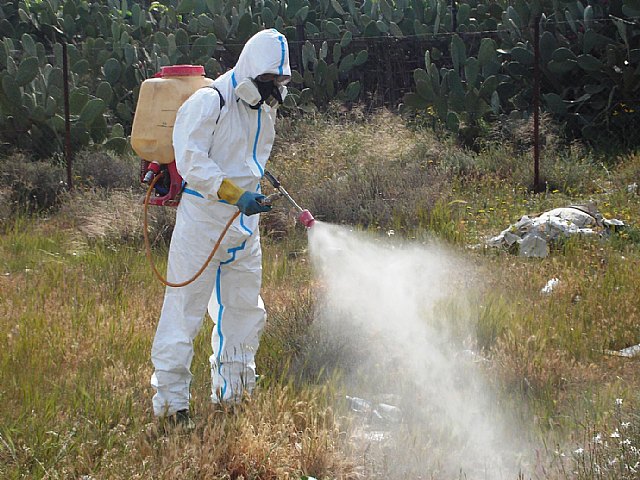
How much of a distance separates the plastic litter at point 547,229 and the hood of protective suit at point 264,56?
3444 millimetres

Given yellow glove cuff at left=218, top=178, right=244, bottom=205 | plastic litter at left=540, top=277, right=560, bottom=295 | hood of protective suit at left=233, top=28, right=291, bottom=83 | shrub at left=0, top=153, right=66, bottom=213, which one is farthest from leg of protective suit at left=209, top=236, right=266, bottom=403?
shrub at left=0, top=153, right=66, bottom=213

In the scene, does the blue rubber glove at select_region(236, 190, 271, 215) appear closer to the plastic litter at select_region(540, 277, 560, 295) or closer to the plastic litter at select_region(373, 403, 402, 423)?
the plastic litter at select_region(373, 403, 402, 423)

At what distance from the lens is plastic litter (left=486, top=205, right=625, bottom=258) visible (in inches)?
285

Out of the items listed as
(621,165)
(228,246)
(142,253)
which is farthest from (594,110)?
(228,246)

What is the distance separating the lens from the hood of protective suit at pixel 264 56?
14.0 feet

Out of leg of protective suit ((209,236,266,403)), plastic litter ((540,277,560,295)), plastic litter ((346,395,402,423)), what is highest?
leg of protective suit ((209,236,266,403))

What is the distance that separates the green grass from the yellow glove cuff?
887 mm

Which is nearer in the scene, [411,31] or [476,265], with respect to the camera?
[476,265]

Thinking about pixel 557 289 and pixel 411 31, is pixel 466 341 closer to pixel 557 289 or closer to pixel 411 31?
pixel 557 289

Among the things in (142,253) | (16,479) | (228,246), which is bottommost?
(142,253)

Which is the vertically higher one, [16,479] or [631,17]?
[631,17]

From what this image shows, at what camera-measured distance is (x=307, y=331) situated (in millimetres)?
5375

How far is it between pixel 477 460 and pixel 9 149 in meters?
8.51

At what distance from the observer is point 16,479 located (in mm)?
3561
